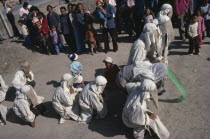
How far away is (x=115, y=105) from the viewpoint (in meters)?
6.50

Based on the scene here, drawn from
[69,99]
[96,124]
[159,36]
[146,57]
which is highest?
[159,36]

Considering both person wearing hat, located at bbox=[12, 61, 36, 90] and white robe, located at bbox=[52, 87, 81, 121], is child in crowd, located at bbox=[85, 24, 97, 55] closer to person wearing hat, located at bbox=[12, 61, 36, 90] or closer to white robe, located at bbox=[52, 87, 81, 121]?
person wearing hat, located at bbox=[12, 61, 36, 90]

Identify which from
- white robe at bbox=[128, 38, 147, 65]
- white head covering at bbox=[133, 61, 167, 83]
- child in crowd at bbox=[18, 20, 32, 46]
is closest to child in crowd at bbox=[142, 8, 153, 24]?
white robe at bbox=[128, 38, 147, 65]

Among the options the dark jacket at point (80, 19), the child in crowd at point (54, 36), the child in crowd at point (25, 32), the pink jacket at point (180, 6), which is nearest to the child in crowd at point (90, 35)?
the dark jacket at point (80, 19)

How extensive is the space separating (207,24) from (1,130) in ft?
24.3

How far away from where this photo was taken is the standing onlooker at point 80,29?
859 cm

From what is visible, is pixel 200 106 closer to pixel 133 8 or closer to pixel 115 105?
pixel 115 105

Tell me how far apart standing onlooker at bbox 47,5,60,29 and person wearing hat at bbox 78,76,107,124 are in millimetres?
4192

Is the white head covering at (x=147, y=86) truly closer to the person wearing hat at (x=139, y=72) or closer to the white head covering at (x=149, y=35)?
the person wearing hat at (x=139, y=72)

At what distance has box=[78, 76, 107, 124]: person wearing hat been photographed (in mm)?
5695

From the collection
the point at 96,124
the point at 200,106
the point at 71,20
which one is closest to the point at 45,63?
the point at 71,20

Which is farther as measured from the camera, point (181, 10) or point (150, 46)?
point (181, 10)

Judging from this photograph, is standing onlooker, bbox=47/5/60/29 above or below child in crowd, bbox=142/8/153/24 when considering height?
above

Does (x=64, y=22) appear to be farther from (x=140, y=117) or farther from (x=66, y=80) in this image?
(x=140, y=117)
